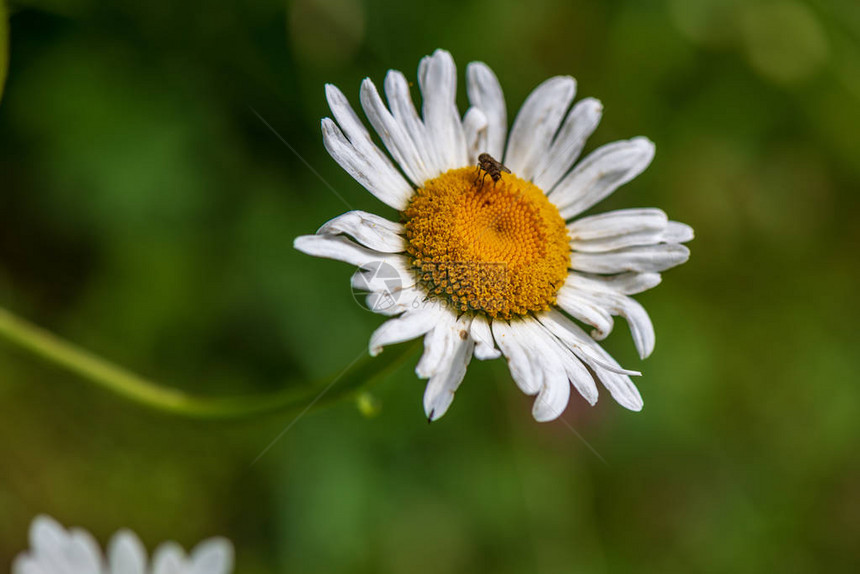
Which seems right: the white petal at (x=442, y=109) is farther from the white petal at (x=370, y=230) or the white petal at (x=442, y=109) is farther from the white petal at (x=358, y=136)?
the white petal at (x=370, y=230)

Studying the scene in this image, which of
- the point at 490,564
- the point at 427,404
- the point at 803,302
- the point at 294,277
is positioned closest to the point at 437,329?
the point at 427,404

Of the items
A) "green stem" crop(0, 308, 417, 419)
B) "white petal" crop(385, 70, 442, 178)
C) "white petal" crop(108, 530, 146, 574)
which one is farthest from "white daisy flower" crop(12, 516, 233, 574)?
"white petal" crop(385, 70, 442, 178)

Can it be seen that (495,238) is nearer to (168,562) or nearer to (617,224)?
(617,224)

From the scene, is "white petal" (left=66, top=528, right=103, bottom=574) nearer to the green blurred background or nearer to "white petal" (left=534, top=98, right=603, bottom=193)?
the green blurred background

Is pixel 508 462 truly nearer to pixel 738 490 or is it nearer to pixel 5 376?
pixel 738 490

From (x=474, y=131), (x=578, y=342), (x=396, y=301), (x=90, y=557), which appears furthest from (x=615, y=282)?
(x=90, y=557)

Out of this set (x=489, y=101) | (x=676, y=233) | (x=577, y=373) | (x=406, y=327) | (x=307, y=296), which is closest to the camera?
(x=406, y=327)
